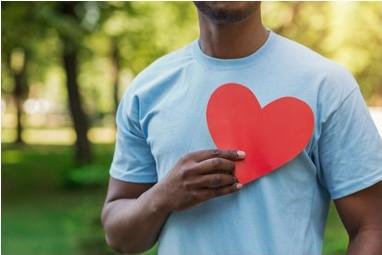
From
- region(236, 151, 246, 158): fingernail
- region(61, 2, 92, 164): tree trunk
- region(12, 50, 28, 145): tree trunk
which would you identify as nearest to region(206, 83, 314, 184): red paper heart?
region(236, 151, 246, 158): fingernail

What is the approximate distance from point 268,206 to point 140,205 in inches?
10.6

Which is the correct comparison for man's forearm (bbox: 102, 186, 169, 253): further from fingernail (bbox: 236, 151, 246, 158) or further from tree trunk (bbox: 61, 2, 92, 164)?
tree trunk (bbox: 61, 2, 92, 164)

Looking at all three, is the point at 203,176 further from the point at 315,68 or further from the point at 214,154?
the point at 315,68

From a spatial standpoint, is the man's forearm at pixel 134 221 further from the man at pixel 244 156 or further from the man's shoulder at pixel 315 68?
the man's shoulder at pixel 315 68

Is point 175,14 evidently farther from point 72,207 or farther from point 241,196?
point 241,196

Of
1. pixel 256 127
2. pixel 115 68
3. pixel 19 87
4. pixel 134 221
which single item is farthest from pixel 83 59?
pixel 256 127

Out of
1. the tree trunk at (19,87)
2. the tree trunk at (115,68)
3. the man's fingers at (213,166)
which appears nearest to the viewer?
the man's fingers at (213,166)

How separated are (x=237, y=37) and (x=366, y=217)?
421 millimetres

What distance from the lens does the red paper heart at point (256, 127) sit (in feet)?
4.68

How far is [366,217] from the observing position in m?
1.46

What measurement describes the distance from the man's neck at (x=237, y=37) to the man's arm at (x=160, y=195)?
0.69ft

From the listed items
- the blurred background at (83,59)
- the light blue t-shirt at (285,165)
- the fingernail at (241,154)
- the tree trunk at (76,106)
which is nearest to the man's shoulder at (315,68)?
the light blue t-shirt at (285,165)

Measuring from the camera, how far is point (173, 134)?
1497mm

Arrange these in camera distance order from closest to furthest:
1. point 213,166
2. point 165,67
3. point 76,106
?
1. point 213,166
2. point 165,67
3. point 76,106
